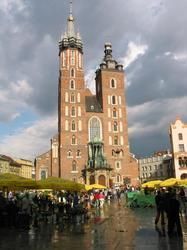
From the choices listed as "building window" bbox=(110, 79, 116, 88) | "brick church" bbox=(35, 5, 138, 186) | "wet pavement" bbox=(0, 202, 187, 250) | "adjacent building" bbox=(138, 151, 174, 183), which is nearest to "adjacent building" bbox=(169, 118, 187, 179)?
"brick church" bbox=(35, 5, 138, 186)

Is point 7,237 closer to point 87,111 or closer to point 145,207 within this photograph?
point 145,207

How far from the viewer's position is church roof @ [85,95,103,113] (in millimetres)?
74000

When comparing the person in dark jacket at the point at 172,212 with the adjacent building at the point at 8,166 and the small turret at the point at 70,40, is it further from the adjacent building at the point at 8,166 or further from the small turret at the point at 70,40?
the adjacent building at the point at 8,166

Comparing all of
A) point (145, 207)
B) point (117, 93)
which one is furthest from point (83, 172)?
point (145, 207)

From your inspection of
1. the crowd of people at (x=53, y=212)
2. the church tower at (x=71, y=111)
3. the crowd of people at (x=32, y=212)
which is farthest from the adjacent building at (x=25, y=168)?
the crowd of people at (x=53, y=212)

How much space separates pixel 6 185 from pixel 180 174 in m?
57.6

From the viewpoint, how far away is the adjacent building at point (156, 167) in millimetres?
104525

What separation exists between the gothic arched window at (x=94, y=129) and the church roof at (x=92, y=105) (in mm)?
1804

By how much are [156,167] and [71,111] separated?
48.0 meters

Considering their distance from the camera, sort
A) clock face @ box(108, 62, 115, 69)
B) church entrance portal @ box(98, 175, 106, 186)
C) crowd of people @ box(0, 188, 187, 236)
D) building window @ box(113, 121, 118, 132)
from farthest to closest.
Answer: clock face @ box(108, 62, 115, 69) < building window @ box(113, 121, 118, 132) < church entrance portal @ box(98, 175, 106, 186) < crowd of people @ box(0, 188, 187, 236)

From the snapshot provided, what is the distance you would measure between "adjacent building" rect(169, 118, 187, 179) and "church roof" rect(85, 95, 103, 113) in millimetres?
15469

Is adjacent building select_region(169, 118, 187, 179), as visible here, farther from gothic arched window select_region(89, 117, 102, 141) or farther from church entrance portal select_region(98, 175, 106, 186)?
church entrance portal select_region(98, 175, 106, 186)

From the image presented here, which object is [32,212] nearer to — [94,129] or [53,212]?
[53,212]

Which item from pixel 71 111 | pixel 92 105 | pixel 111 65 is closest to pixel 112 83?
pixel 111 65
